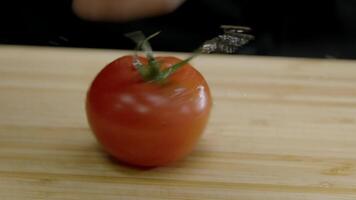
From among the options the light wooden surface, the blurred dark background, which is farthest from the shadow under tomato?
the blurred dark background

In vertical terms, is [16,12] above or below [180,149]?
below

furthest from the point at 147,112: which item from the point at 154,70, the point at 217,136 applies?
the point at 217,136

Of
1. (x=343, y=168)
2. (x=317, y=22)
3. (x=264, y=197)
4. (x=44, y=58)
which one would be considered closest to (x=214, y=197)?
(x=264, y=197)

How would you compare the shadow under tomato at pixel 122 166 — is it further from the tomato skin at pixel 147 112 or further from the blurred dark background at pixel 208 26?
the blurred dark background at pixel 208 26

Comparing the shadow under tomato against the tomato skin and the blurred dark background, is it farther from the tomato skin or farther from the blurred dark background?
the blurred dark background

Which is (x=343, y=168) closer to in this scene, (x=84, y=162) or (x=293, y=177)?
(x=293, y=177)

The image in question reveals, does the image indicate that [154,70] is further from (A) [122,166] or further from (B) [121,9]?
(B) [121,9]
